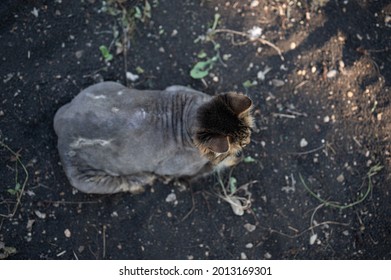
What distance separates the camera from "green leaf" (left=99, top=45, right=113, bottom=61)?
4.57 metres

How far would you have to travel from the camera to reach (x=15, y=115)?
451cm

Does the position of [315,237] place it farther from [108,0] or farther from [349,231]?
[108,0]

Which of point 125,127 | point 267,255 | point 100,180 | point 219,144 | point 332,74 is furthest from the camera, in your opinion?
point 332,74

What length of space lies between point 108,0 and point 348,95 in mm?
2658

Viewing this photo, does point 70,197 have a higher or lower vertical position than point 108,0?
lower

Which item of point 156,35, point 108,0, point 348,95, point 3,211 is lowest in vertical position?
point 3,211

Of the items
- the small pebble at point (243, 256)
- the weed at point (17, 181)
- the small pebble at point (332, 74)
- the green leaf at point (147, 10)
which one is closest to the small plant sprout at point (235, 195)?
Result: the small pebble at point (243, 256)

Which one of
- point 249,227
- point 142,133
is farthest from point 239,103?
point 249,227

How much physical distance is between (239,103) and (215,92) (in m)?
1.23

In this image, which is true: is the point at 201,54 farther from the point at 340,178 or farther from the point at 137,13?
the point at 340,178

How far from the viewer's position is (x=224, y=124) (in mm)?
3375

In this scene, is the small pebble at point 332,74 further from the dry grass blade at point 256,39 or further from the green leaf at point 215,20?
the green leaf at point 215,20
